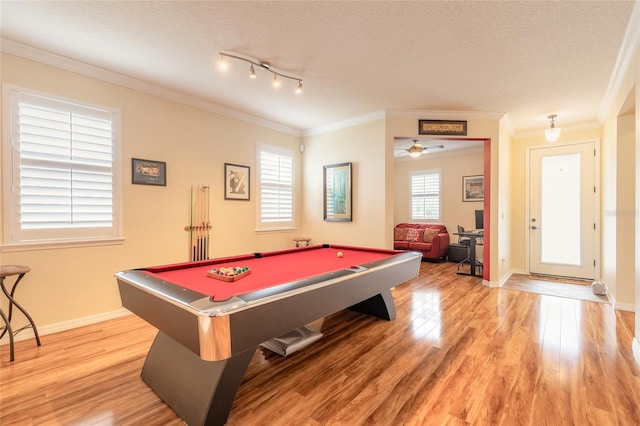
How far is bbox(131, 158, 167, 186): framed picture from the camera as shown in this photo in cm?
330

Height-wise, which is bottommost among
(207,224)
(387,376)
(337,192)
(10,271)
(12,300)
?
(387,376)

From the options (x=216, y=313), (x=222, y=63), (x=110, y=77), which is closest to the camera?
(x=216, y=313)

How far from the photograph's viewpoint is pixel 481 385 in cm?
192

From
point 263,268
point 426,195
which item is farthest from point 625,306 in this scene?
point 426,195

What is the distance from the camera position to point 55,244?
278 cm

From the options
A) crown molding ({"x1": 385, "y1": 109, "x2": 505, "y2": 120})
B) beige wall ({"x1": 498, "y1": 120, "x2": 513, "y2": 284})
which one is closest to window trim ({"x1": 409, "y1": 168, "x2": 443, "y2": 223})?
beige wall ({"x1": 498, "y1": 120, "x2": 513, "y2": 284})

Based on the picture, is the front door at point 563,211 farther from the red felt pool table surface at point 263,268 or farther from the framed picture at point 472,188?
the red felt pool table surface at point 263,268

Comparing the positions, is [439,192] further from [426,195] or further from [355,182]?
[355,182]

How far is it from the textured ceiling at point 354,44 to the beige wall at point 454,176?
2.83 m

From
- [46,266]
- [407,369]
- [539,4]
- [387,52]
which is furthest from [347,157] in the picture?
[46,266]

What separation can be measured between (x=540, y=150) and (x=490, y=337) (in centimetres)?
408

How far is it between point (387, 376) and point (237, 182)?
11.0ft

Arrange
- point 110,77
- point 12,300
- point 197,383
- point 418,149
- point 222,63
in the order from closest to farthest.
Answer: point 197,383
point 12,300
point 222,63
point 110,77
point 418,149

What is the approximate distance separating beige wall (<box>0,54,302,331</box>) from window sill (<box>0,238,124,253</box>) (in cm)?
4
